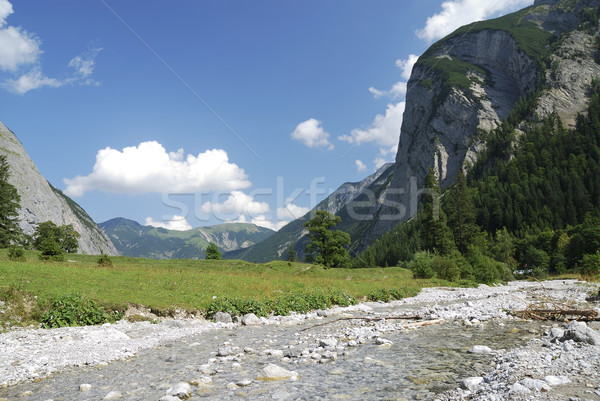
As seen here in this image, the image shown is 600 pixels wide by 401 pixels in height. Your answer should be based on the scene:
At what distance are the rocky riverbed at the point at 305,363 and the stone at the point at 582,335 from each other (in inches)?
1.0

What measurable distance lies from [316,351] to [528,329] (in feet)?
30.4

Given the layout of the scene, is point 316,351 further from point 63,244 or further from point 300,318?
point 63,244

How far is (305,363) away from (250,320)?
8218mm

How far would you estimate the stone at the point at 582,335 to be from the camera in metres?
8.70

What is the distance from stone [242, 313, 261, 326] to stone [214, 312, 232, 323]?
862mm

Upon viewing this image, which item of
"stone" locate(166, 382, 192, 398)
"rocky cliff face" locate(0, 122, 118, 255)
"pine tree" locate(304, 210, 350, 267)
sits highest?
"rocky cliff face" locate(0, 122, 118, 255)

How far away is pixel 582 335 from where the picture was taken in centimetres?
897

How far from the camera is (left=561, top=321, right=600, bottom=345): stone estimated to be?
8.70 metres

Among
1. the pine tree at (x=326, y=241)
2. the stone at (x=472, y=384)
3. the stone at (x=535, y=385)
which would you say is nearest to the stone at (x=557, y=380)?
the stone at (x=535, y=385)

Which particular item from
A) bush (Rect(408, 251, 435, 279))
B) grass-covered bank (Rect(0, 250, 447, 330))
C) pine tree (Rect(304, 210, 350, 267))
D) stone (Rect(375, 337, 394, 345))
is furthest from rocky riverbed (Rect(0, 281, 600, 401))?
pine tree (Rect(304, 210, 350, 267))

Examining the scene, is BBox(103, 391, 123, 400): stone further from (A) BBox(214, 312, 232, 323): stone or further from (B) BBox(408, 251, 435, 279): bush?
(B) BBox(408, 251, 435, 279): bush

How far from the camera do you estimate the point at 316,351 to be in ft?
34.5

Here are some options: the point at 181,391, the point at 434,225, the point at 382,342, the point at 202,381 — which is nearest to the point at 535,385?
the point at 382,342

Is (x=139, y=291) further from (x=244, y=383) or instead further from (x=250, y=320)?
(x=244, y=383)
